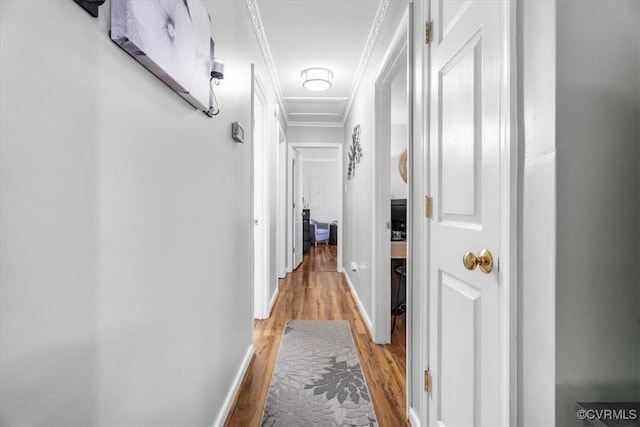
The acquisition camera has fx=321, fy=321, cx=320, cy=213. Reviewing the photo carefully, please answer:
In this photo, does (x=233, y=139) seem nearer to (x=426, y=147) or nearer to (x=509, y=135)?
(x=426, y=147)

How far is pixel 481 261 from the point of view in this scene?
3.18 ft

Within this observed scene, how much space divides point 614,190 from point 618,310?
0.27 meters

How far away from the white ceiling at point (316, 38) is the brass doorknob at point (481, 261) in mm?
1923

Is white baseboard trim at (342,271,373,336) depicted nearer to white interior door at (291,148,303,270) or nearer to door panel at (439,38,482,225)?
white interior door at (291,148,303,270)

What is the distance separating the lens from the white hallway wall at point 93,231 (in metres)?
0.51

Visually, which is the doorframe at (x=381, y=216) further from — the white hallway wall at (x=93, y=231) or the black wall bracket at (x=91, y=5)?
the black wall bracket at (x=91, y=5)

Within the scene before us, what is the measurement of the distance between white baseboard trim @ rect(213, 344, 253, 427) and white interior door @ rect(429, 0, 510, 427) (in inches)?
38.4

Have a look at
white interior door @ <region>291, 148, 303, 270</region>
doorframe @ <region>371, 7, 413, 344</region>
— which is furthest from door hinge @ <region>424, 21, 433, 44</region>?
white interior door @ <region>291, 148, 303, 270</region>

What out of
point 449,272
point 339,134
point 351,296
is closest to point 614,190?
point 449,272

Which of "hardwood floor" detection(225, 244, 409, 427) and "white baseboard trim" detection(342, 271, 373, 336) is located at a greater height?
"white baseboard trim" detection(342, 271, 373, 336)

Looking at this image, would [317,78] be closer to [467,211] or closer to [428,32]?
[428,32]

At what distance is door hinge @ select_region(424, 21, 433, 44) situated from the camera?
54.9 inches

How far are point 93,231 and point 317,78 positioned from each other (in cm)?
307

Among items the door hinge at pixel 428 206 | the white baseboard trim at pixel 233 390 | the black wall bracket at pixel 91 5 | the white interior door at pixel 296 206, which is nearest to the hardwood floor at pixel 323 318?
the white baseboard trim at pixel 233 390
